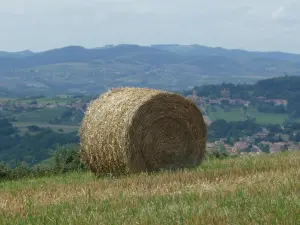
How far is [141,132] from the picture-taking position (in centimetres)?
1425

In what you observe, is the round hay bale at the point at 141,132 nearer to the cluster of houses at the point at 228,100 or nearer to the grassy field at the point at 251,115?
the grassy field at the point at 251,115

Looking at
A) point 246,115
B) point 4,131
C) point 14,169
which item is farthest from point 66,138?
point 14,169

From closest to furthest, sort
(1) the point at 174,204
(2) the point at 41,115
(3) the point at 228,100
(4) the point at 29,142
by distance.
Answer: (1) the point at 174,204
(4) the point at 29,142
(3) the point at 228,100
(2) the point at 41,115

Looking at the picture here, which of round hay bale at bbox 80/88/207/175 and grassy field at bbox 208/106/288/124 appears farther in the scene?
grassy field at bbox 208/106/288/124

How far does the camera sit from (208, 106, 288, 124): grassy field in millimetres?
92944

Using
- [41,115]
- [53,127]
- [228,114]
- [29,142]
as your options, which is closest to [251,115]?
[228,114]

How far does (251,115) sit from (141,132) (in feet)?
287

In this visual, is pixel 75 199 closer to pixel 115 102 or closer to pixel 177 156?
pixel 115 102

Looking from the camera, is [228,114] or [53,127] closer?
[53,127]

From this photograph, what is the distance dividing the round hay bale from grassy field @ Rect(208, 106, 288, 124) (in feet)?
246

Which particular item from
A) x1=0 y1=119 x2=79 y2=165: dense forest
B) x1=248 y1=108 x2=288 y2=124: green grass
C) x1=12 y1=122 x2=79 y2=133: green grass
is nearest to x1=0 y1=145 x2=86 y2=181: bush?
x1=0 y1=119 x2=79 y2=165: dense forest

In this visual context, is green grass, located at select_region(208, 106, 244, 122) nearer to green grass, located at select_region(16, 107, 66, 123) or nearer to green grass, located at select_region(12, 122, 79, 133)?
green grass, located at select_region(12, 122, 79, 133)

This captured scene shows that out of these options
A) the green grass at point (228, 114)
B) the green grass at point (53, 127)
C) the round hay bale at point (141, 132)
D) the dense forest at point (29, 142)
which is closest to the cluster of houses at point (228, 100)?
the green grass at point (228, 114)

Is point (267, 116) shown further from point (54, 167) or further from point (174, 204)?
point (174, 204)
